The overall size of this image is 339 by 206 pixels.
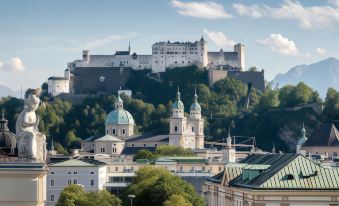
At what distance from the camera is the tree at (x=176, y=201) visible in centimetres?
6550

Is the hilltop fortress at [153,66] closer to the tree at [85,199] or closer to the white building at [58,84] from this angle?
the white building at [58,84]

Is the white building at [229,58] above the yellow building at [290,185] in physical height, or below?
above

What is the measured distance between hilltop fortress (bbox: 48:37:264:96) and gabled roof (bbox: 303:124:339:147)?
3857 centimetres

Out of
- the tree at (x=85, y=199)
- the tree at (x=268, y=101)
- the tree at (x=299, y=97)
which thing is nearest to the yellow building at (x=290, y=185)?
the tree at (x=85, y=199)

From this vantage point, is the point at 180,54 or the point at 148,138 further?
the point at 180,54

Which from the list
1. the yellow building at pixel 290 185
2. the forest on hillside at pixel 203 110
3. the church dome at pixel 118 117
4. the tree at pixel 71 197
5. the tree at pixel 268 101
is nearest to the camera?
the yellow building at pixel 290 185

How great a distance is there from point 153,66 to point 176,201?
118585 mm

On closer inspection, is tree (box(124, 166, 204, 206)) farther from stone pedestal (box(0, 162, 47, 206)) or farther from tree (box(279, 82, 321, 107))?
tree (box(279, 82, 321, 107))

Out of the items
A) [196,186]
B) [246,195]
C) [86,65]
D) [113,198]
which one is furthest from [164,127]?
[246,195]

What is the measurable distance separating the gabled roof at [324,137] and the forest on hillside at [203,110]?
16171 mm

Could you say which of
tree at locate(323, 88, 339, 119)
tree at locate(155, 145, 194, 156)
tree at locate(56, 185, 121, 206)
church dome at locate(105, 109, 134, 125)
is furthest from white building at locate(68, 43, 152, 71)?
tree at locate(56, 185, 121, 206)

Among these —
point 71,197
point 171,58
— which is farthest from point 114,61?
point 71,197

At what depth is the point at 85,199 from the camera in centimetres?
7406

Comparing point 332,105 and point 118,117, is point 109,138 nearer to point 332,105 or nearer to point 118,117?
point 118,117
